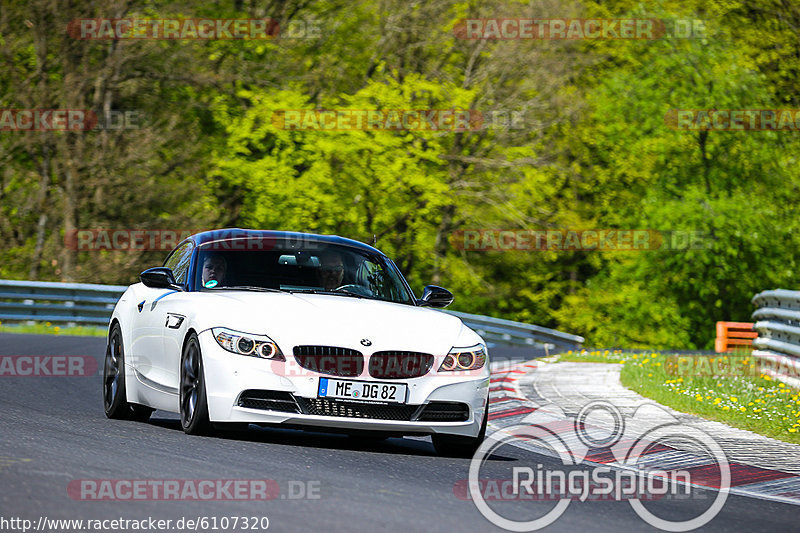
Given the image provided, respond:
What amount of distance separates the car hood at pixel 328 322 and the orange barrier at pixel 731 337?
83.5 ft

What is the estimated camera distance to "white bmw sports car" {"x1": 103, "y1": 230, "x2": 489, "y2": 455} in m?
8.52

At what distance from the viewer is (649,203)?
45656 mm

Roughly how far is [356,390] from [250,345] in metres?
0.77

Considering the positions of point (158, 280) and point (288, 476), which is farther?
point (158, 280)

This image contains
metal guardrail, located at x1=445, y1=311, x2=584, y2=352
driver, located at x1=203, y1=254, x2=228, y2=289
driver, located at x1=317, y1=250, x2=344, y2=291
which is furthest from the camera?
metal guardrail, located at x1=445, y1=311, x2=584, y2=352

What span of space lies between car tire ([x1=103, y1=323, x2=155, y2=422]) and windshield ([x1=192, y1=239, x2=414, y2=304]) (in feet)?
Result: 4.09

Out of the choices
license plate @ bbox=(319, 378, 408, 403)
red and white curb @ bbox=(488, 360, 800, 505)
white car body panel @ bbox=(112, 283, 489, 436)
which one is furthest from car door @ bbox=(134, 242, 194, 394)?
red and white curb @ bbox=(488, 360, 800, 505)

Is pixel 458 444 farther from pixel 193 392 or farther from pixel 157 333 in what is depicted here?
pixel 157 333

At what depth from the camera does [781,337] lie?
56.1 ft
